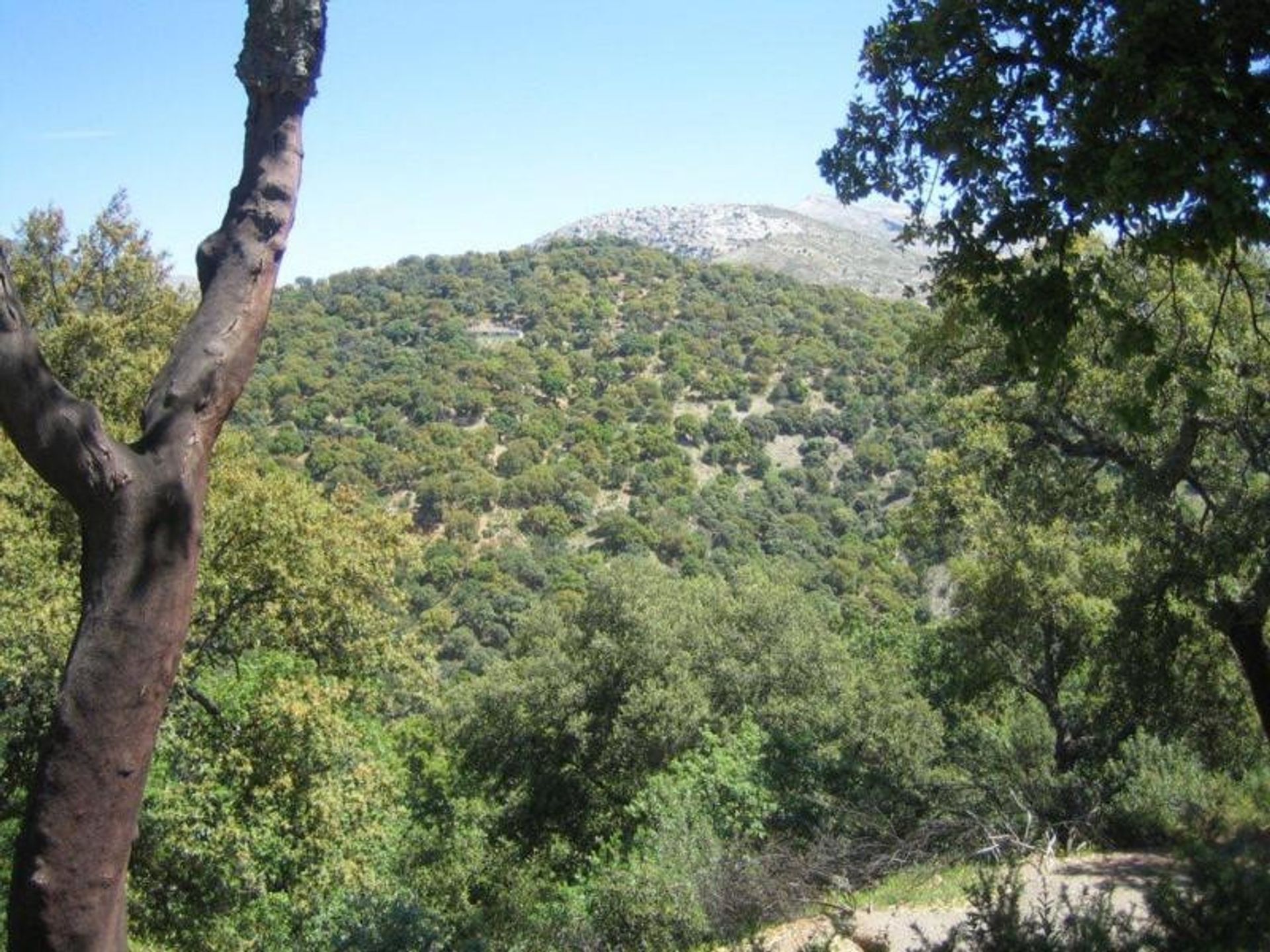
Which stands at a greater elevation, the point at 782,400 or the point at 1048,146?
the point at 782,400

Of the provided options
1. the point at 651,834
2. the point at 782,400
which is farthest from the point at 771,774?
the point at 782,400

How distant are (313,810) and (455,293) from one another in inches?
3188

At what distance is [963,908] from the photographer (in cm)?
793

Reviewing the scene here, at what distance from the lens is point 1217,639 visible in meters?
11.0

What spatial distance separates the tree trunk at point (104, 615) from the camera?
2.89m

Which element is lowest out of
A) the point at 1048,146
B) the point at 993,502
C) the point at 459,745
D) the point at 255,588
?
the point at 459,745

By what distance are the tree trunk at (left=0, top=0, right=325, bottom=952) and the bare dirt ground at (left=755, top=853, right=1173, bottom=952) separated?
430 centimetres

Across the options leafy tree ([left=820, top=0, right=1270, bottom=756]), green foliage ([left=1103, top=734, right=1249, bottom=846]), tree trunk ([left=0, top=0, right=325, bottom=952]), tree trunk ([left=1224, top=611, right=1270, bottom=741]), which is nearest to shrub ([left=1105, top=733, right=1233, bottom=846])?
green foliage ([left=1103, top=734, right=1249, bottom=846])

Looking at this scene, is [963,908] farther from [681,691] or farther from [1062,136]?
[681,691]

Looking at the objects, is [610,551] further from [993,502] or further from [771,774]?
[993,502]

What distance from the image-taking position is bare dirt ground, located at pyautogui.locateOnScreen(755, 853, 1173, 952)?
21.6 feet

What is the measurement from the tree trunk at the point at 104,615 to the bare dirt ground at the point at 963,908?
14.1 ft

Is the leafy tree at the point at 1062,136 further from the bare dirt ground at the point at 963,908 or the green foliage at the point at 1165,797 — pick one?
the green foliage at the point at 1165,797

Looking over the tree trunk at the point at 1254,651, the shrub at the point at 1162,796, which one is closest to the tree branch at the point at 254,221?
the tree trunk at the point at 1254,651
